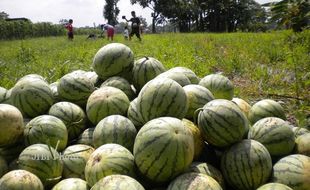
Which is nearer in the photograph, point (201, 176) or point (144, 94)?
point (201, 176)

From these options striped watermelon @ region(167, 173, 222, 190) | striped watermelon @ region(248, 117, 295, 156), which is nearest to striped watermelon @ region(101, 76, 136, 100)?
striped watermelon @ region(248, 117, 295, 156)

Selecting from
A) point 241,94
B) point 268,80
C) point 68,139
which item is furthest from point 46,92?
point 268,80

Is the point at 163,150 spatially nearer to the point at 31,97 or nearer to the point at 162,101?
the point at 162,101

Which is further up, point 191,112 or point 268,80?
point 191,112

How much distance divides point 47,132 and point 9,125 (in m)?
0.31

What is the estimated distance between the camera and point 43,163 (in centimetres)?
294

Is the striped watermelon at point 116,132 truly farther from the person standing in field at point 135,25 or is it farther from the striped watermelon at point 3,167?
the person standing in field at point 135,25

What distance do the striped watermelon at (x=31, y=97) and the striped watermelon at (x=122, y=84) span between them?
604mm

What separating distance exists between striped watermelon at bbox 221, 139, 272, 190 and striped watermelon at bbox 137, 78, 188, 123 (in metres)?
0.55

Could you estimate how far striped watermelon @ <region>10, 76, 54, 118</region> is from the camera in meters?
3.61

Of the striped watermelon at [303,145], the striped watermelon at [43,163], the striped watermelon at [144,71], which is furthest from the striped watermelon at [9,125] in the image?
the striped watermelon at [303,145]

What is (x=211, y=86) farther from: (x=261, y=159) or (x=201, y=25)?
(x=201, y=25)

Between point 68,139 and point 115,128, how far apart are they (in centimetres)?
71

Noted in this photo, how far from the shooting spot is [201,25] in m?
62.8
